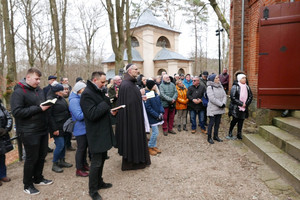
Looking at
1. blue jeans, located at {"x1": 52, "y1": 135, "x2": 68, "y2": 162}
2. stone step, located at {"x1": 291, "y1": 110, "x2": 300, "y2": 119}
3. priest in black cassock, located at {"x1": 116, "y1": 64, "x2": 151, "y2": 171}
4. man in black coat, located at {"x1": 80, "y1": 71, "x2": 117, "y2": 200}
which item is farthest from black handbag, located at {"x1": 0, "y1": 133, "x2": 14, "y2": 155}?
stone step, located at {"x1": 291, "y1": 110, "x2": 300, "y2": 119}

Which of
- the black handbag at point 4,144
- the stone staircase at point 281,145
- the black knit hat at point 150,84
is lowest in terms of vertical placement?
the stone staircase at point 281,145

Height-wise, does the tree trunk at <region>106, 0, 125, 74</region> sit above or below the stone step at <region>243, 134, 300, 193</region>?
above

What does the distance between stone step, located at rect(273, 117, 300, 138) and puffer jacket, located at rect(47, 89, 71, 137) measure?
5.36 meters

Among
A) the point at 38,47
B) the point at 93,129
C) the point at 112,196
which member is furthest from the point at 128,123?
the point at 38,47

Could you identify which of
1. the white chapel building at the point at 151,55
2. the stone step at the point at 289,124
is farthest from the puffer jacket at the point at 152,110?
the white chapel building at the point at 151,55

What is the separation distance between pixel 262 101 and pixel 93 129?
185 inches

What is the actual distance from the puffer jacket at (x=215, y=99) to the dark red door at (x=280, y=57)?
1.06 meters

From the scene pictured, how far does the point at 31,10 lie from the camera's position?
19172 mm

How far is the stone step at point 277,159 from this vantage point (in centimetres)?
349

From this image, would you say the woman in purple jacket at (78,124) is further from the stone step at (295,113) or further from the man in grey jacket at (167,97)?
the stone step at (295,113)

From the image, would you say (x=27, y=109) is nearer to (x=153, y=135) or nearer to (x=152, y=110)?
(x=152, y=110)

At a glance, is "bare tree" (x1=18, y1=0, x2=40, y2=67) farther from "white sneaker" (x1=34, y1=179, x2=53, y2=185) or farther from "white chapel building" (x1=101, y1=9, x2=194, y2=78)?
"white sneaker" (x1=34, y1=179, x2=53, y2=185)

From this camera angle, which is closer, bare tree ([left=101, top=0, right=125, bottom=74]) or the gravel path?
the gravel path

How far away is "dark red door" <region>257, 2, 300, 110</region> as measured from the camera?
198 inches
